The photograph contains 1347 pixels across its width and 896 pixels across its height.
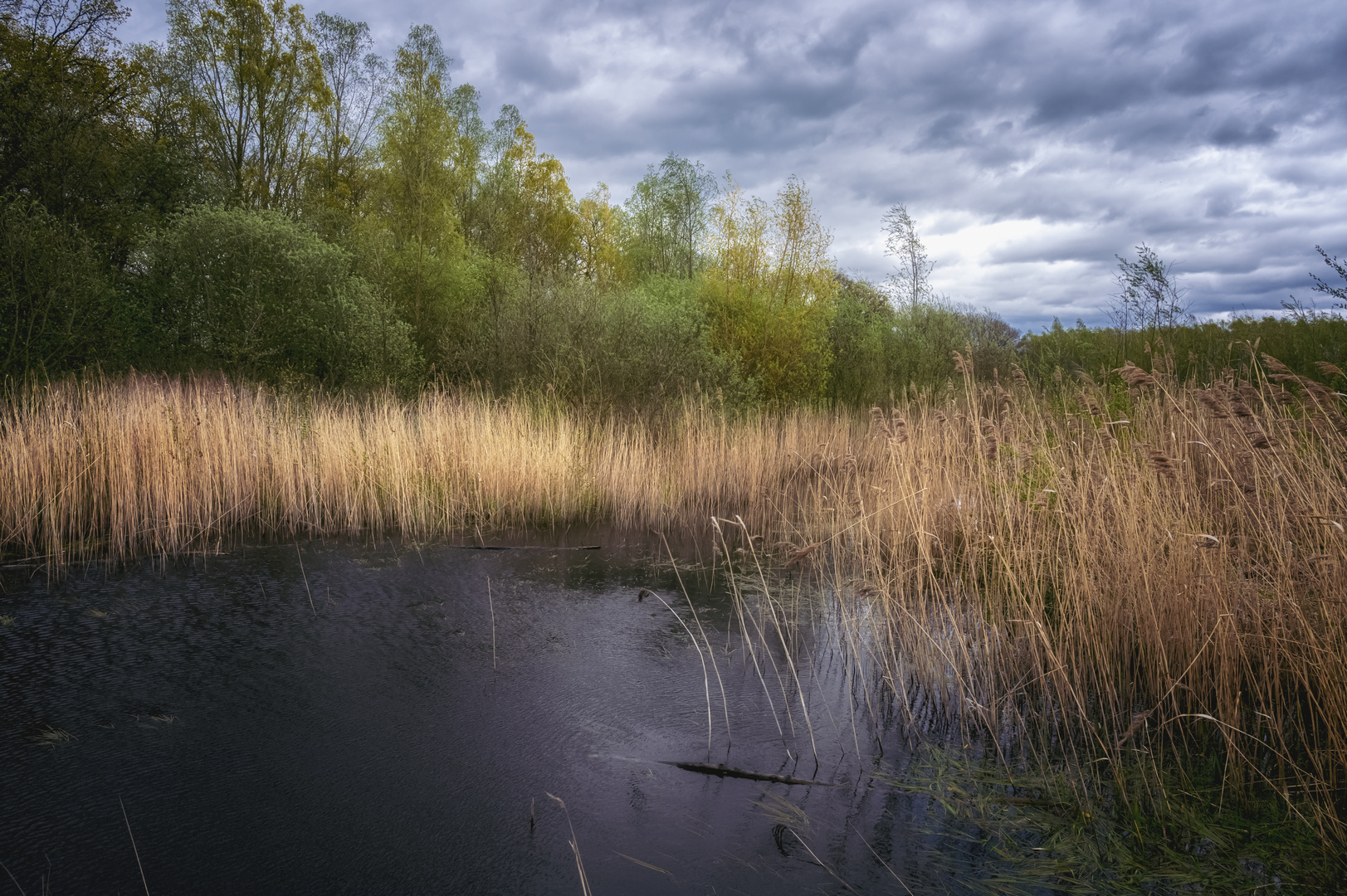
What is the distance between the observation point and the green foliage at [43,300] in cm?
1005

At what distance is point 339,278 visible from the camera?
15.9 metres

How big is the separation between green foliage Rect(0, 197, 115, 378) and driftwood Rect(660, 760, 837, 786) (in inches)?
431

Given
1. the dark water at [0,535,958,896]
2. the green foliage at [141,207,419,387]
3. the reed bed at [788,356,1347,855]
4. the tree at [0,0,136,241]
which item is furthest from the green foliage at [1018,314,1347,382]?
the tree at [0,0,136,241]

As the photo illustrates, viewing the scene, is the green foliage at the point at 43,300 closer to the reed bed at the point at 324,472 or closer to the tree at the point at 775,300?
the reed bed at the point at 324,472

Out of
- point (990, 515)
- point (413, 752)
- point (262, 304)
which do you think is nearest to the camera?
point (413, 752)

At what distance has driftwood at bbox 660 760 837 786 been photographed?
2904mm

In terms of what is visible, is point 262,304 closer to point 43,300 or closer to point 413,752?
point 43,300

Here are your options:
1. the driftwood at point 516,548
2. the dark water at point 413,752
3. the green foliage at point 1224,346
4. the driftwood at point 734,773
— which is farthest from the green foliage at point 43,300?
the green foliage at point 1224,346

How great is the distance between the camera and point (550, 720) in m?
3.44

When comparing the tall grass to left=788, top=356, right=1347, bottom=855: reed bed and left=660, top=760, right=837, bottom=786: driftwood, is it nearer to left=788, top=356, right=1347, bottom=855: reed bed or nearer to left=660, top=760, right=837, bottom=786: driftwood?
left=788, top=356, right=1347, bottom=855: reed bed

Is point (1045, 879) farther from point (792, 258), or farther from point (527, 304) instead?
point (792, 258)

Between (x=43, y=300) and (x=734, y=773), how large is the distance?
12.2 m

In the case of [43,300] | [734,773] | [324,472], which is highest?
[43,300]

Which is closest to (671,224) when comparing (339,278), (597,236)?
(597,236)
